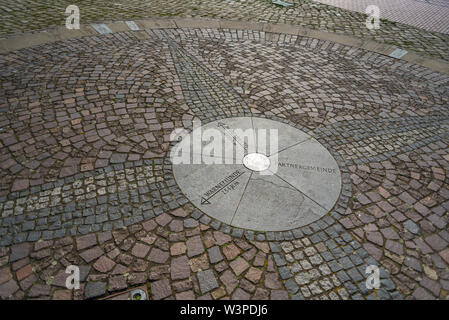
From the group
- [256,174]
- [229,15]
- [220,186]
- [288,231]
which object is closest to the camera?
[288,231]

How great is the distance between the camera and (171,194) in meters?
4.08

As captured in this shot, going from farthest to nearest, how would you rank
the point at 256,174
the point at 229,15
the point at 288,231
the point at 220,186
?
the point at 229,15, the point at 256,174, the point at 220,186, the point at 288,231

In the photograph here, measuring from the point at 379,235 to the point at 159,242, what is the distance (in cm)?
280

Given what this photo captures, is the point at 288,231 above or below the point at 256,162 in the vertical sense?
below

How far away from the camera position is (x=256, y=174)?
441 cm

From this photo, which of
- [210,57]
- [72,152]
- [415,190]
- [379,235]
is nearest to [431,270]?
[379,235]

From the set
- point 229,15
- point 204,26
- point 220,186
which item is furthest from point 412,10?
point 220,186

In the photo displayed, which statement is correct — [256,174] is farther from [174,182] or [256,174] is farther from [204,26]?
[204,26]

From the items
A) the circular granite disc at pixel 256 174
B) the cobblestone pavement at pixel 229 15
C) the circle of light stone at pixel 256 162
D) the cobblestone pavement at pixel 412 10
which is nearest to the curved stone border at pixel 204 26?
the cobblestone pavement at pixel 229 15

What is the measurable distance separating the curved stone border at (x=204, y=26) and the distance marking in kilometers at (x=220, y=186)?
18.9 ft

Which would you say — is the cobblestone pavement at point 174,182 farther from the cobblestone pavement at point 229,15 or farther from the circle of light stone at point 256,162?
the cobblestone pavement at point 229,15

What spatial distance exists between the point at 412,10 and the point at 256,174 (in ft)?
41.0

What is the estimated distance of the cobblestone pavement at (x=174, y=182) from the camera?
3.25m

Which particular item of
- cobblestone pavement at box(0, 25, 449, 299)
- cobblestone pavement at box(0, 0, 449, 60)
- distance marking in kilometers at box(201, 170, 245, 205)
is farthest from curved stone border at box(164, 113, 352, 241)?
cobblestone pavement at box(0, 0, 449, 60)
